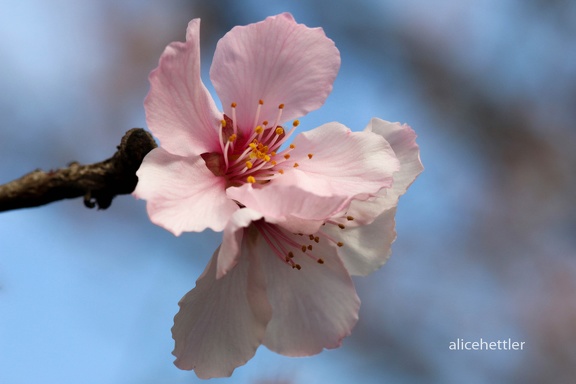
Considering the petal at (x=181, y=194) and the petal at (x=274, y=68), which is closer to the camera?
the petal at (x=181, y=194)

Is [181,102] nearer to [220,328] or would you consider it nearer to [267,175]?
[267,175]

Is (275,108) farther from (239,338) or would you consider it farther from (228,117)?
(239,338)

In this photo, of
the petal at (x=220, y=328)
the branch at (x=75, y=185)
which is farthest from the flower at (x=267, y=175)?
the branch at (x=75, y=185)

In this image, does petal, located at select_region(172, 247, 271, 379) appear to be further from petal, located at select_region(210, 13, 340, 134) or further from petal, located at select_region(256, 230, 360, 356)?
petal, located at select_region(210, 13, 340, 134)

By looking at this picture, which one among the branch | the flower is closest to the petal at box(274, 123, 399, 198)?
the flower

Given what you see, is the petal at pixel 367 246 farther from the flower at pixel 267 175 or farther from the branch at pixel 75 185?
the branch at pixel 75 185

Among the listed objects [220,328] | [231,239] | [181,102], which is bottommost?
[220,328]

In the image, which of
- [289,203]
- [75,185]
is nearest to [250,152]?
[289,203]
